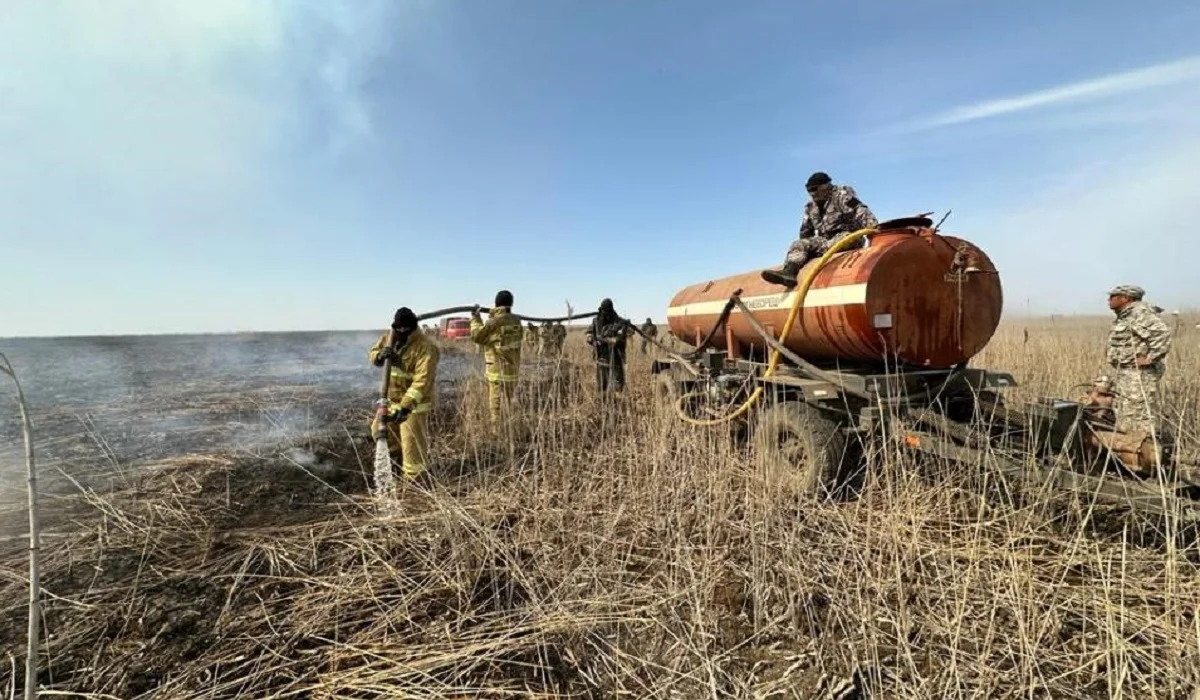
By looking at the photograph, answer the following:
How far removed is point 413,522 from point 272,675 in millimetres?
1535

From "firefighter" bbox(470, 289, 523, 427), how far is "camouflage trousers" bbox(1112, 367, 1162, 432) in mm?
6677

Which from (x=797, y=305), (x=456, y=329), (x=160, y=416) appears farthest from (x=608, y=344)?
(x=456, y=329)

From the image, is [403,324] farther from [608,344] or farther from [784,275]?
[608,344]

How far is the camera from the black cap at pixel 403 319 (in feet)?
16.3

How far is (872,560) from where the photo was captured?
299 cm

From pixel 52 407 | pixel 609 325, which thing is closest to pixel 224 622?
pixel 609 325

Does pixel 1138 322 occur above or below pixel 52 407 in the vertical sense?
above

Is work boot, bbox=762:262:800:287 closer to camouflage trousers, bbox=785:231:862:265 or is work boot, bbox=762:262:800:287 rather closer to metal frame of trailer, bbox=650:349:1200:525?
camouflage trousers, bbox=785:231:862:265

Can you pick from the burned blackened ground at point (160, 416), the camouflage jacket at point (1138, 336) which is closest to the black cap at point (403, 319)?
the burned blackened ground at point (160, 416)

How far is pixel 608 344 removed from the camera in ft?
29.2

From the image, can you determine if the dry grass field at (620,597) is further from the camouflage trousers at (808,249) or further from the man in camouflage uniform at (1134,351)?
the camouflage trousers at (808,249)

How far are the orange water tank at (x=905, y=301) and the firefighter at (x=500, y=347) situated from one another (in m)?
3.81

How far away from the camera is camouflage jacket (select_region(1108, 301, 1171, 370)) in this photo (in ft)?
17.7

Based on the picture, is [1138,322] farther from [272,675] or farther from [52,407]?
[52,407]
